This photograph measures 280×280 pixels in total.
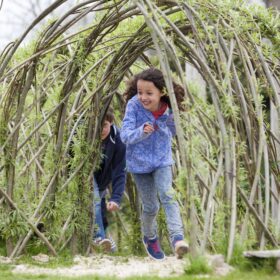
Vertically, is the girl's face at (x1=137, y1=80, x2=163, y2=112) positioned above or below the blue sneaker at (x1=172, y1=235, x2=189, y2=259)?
above

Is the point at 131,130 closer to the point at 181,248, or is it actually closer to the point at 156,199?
the point at 156,199

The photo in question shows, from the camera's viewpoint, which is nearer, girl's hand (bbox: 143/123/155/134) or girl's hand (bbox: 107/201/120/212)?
girl's hand (bbox: 143/123/155/134)

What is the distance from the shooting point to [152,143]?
14.9ft

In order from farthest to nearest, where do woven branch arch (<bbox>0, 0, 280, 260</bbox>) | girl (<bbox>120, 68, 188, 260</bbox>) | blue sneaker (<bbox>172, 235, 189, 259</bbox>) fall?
girl (<bbox>120, 68, 188, 260</bbox>) < blue sneaker (<bbox>172, 235, 189, 259</bbox>) < woven branch arch (<bbox>0, 0, 280, 260</bbox>)

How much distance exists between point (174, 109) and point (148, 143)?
3.70ft

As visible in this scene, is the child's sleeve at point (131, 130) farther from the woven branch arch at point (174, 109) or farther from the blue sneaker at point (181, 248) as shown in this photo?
the blue sneaker at point (181, 248)

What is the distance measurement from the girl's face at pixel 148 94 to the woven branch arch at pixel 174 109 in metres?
0.20

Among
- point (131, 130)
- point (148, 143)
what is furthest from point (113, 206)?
point (131, 130)

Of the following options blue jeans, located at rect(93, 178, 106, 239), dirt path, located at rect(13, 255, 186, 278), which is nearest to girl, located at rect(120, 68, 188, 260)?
dirt path, located at rect(13, 255, 186, 278)

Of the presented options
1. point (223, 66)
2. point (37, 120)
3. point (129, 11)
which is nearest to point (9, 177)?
point (37, 120)

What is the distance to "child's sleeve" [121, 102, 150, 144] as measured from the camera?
4.18 metres

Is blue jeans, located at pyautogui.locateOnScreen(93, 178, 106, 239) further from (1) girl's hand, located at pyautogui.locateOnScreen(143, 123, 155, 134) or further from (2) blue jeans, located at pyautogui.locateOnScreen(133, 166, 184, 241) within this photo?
(1) girl's hand, located at pyautogui.locateOnScreen(143, 123, 155, 134)

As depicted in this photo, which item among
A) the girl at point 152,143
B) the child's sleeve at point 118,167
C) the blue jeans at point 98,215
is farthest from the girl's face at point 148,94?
the blue jeans at point 98,215

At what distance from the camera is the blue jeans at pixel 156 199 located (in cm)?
428
